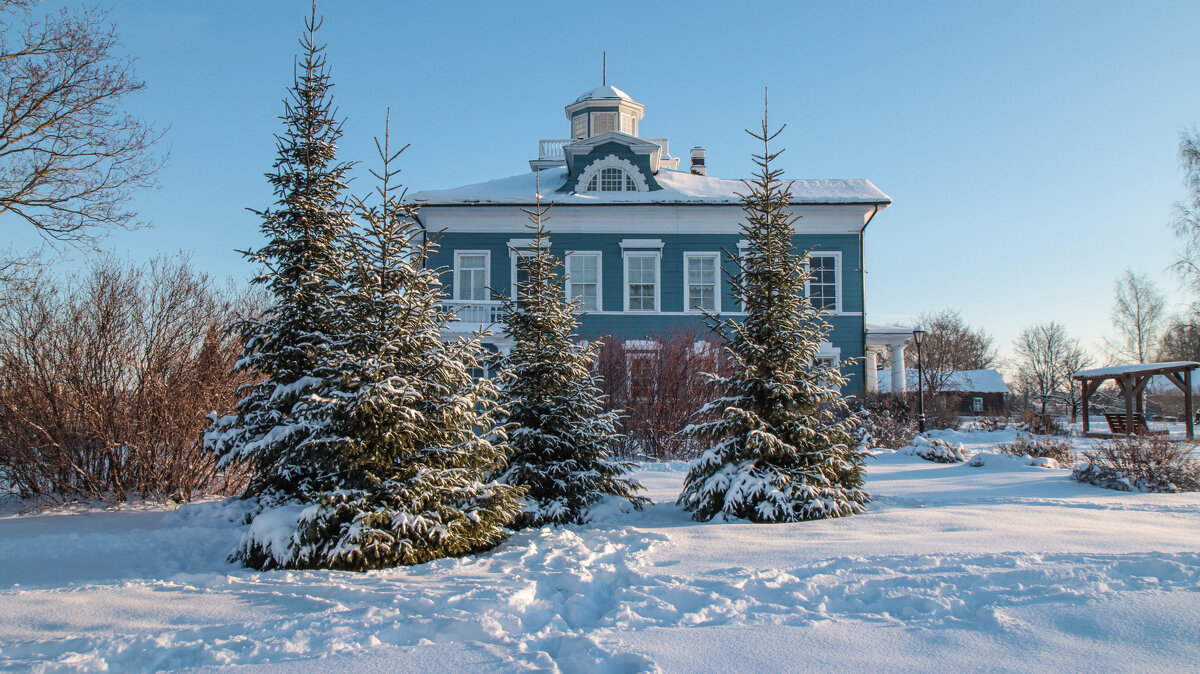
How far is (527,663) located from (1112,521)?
652 centimetres

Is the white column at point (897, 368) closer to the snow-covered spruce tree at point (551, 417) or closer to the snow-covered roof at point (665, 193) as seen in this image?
the snow-covered roof at point (665, 193)

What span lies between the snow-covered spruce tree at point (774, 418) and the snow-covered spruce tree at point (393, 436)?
234cm

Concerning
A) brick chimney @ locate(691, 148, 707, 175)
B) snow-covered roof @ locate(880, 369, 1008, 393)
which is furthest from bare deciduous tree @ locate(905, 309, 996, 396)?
brick chimney @ locate(691, 148, 707, 175)

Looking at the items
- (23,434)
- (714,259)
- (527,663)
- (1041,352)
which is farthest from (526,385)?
(1041,352)

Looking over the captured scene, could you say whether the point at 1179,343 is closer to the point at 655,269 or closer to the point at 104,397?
the point at 655,269

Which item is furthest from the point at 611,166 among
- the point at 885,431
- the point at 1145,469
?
the point at 1145,469

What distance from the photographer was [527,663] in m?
3.69

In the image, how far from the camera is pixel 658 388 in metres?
15.4

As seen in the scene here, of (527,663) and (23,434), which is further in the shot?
(23,434)

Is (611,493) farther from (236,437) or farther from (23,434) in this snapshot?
(23,434)

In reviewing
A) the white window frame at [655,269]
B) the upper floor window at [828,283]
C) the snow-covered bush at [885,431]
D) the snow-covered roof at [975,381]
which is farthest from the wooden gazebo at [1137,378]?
the snow-covered roof at [975,381]

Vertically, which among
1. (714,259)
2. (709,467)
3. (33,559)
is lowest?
(33,559)

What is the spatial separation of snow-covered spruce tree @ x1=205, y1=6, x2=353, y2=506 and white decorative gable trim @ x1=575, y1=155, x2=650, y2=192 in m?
14.5

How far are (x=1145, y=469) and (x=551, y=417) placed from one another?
27.6 ft
